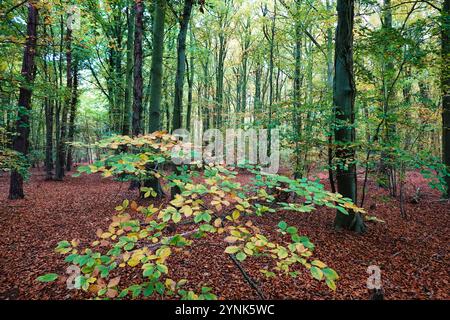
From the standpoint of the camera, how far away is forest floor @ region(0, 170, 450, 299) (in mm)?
3498

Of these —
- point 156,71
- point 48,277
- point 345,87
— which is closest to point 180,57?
point 156,71

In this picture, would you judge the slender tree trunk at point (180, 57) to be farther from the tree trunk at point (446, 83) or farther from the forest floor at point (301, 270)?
the tree trunk at point (446, 83)

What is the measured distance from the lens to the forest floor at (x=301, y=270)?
350 centimetres

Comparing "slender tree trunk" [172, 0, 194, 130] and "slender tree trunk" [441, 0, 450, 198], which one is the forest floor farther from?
"slender tree trunk" [172, 0, 194, 130]

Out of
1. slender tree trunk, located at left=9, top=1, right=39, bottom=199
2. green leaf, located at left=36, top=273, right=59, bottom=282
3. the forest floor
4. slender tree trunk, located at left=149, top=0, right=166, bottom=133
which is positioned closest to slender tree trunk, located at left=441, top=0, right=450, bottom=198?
the forest floor

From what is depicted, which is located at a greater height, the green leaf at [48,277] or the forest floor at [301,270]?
the green leaf at [48,277]

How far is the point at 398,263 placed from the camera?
4297mm

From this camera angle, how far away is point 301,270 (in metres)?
4.00

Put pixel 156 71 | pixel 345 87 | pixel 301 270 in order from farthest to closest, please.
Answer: pixel 156 71, pixel 345 87, pixel 301 270

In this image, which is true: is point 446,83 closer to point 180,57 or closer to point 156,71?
point 180,57

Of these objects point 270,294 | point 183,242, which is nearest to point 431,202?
point 270,294

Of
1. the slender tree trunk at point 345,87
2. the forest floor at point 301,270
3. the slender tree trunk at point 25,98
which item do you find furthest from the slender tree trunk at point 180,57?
the slender tree trunk at point 25,98

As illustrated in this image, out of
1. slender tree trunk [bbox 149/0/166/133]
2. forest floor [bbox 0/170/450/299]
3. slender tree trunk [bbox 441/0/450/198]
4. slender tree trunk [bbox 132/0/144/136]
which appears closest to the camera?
forest floor [bbox 0/170/450/299]

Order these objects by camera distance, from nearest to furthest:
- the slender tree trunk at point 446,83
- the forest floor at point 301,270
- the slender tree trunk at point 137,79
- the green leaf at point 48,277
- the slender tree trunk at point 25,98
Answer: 1. the green leaf at point 48,277
2. the forest floor at point 301,270
3. the slender tree trunk at point 446,83
4. the slender tree trunk at point 25,98
5. the slender tree trunk at point 137,79
